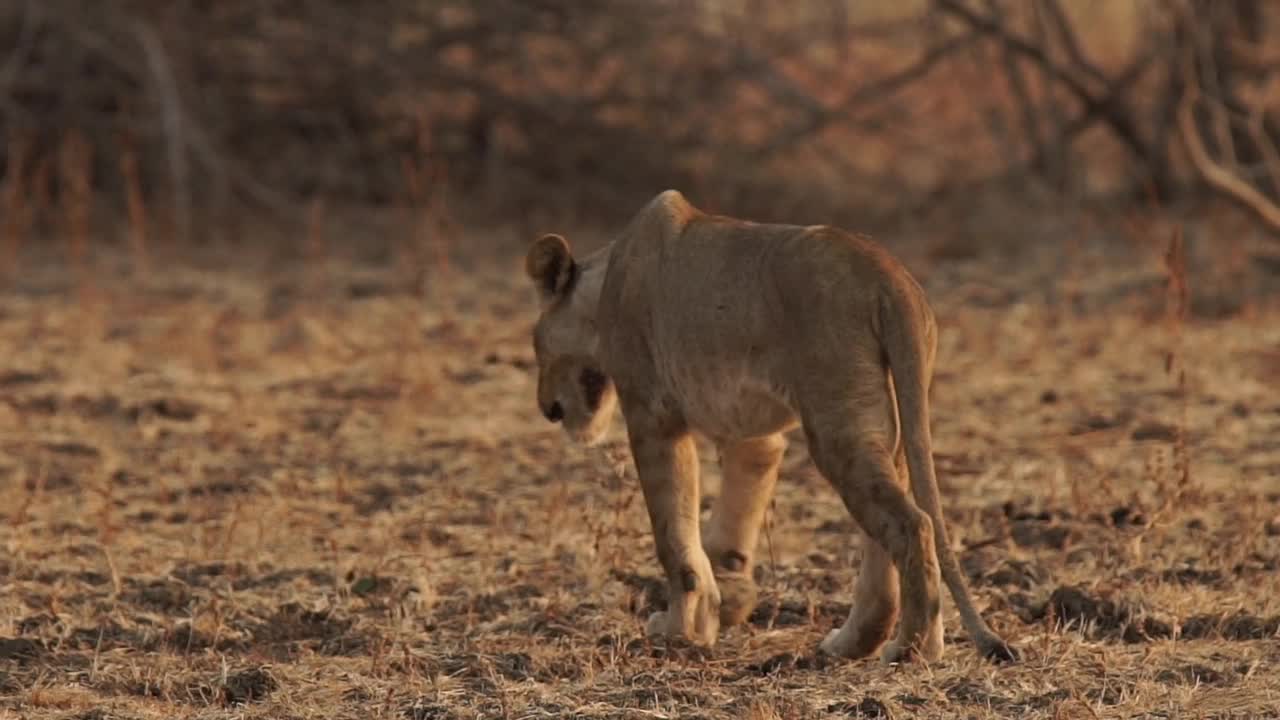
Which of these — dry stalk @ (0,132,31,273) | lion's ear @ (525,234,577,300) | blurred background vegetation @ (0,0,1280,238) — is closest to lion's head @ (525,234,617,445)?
lion's ear @ (525,234,577,300)

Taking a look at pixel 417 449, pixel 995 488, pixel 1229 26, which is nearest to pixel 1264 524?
pixel 995 488

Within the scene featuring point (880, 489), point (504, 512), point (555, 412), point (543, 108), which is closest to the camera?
point (880, 489)

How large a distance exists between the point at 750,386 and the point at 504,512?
2018mm

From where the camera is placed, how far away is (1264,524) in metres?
6.22

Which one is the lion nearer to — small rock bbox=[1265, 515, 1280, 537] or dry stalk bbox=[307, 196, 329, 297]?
small rock bbox=[1265, 515, 1280, 537]

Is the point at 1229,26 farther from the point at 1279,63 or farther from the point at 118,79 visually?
the point at 118,79

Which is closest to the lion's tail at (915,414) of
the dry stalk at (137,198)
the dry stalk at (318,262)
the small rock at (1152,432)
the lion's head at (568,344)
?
the lion's head at (568,344)

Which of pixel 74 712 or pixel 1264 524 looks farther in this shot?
pixel 1264 524

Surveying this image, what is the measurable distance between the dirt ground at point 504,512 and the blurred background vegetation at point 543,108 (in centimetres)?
101

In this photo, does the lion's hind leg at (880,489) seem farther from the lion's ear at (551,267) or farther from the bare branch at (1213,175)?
the bare branch at (1213,175)

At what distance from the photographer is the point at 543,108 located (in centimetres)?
1184

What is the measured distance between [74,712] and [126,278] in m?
6.20

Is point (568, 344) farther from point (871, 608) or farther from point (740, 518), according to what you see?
point (871, 608)

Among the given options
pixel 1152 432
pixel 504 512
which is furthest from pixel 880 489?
pixel 1152 432
